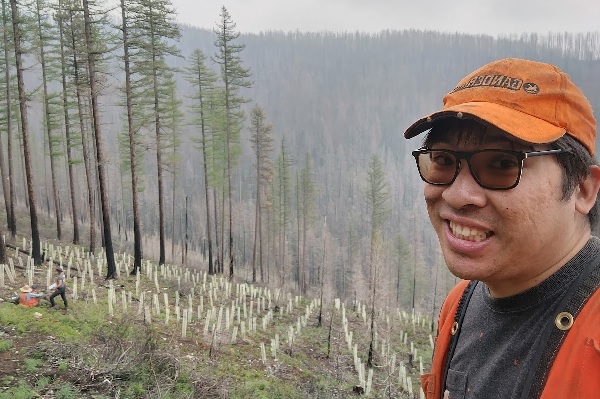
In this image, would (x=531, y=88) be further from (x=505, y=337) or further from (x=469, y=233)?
(x=505, y=337)

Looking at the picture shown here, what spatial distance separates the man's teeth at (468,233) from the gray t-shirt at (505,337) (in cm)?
30

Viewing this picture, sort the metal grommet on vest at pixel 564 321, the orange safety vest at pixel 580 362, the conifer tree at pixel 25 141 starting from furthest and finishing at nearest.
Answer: the conifer tree at pixel 25 141 → the metal grommet on vest at pixel 564 321 → the orange safety vest at pixel 580 362

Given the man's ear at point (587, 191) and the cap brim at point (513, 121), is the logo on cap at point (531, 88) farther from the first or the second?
the man's ear at point (587, 191)

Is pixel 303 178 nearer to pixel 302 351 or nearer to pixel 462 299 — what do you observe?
pixel 302 351

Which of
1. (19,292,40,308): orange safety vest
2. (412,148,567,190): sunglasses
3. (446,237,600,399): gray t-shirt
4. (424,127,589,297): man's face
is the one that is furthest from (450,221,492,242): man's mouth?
(19,292,40,308): orange safety vest

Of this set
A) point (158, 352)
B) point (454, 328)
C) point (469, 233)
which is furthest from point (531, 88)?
point (158, 352)

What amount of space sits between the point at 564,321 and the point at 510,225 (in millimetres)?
354

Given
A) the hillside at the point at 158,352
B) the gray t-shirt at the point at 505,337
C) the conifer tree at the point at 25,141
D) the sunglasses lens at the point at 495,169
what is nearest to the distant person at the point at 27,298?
the hillside at the point at 158,352

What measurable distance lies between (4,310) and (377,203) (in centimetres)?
3385

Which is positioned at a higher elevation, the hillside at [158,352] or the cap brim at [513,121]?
the cap brim at [513,121]

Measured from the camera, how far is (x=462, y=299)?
6.50 feet

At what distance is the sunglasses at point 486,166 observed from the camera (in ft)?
4.51

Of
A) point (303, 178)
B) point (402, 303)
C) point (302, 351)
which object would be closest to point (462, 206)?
point (302, 351)

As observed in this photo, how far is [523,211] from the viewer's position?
4.45 ft
